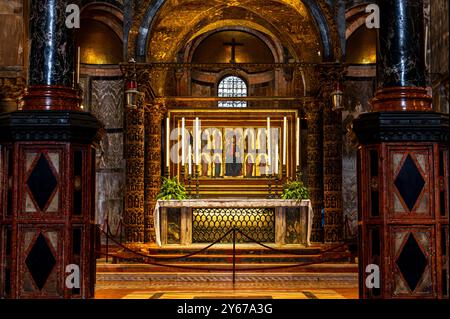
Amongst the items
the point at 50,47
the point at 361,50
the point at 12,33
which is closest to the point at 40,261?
the point at 50,47

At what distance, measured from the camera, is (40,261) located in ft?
26.3

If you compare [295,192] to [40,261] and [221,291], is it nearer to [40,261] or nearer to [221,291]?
[221,291]

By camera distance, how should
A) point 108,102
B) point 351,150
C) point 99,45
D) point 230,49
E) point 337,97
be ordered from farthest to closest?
point 230,49, point 99,45, point 108,102, point 351,150, point 337,97

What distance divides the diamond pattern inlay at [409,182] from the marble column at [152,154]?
10549mm

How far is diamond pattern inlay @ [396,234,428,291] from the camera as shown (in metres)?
7.95

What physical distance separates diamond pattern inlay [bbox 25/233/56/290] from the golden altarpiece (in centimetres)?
765

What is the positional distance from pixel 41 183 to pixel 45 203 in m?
0.24

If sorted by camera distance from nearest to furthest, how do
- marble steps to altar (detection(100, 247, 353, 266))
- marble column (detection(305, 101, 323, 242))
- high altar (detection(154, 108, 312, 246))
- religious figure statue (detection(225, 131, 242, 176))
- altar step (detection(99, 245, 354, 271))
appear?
1. altar step (detection(99, 245, 354, 271))
2. marble steps to altar (detection(100, 247, 353, 266))
3. marble column (detection(305, 101, 323, 242))
4. high altar (detection(154, 108, 312, 246))
5. religious figure statue (detection(225, 131, 242, 176))

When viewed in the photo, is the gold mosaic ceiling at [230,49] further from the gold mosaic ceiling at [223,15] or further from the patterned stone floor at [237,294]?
the patterned stone floor at [237,294]

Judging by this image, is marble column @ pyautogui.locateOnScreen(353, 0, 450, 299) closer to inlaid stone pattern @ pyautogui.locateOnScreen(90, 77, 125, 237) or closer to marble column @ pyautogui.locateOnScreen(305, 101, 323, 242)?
marble column @ pyautogui.locateOnScreen(305, 101, 323, 242)

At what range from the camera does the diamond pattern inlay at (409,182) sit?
26.6 feet

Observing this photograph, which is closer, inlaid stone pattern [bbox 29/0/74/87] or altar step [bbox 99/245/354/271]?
inlaid stone pattern [bbox 29/0/74/87]

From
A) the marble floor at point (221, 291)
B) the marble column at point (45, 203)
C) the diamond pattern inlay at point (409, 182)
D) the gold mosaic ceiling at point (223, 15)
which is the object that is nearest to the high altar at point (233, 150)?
the gold mosaic ceiling at point (223, 15)

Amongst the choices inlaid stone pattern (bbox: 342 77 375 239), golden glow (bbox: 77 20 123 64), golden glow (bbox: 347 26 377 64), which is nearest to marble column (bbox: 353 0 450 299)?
inlaid stone pattern (bbox: 342 77 375 239)
